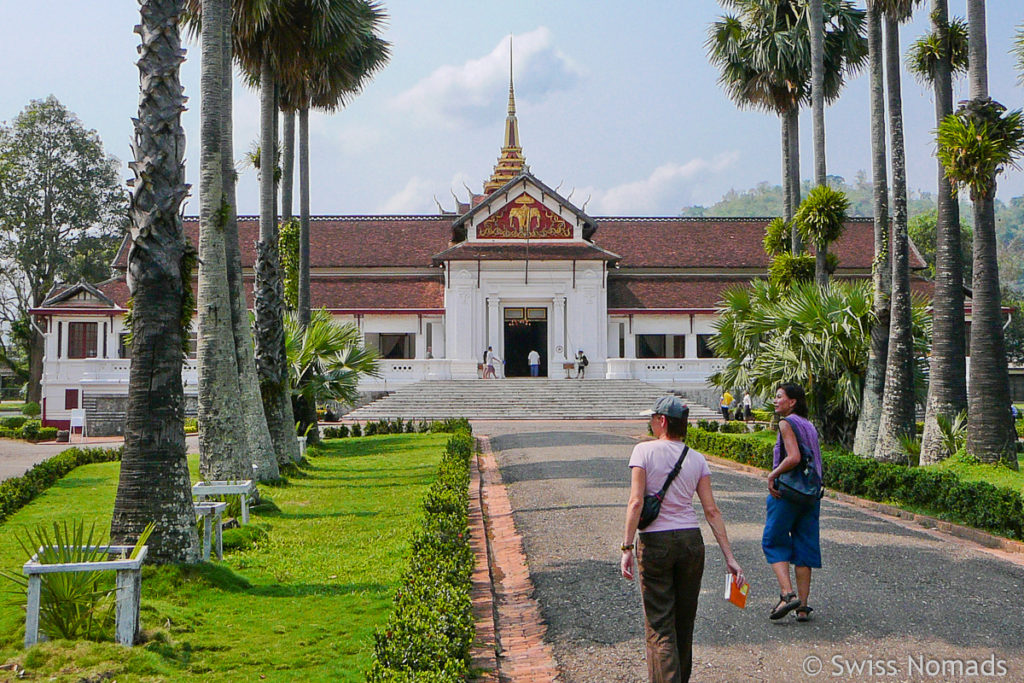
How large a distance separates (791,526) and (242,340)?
8.69 meters

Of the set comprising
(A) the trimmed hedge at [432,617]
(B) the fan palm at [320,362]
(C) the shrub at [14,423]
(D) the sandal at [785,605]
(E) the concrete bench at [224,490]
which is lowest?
(D) the sandal at [785,605]

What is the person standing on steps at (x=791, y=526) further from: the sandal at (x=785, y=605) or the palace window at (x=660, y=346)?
the palace window at (x=660, y=346)

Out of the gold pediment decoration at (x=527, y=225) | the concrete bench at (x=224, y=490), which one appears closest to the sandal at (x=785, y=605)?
the concrete bench at (x=224, y=490)

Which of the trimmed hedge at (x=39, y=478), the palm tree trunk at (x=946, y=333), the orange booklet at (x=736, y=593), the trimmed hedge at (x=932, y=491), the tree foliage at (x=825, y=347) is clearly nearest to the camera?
the orange booklet at (x=736, y=593)

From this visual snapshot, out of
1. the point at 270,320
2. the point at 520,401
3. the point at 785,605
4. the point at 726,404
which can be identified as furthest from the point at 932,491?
the point at 520,401

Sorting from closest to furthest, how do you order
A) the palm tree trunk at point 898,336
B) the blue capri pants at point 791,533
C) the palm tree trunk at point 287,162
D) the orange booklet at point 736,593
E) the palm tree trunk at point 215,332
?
the orange booklet at point 736,593, the blue capri pants at point 791,533, the palm tree trunk at point 215,332, the palm tree trunk at point 898,336, the palm tree trunk at point 287,162

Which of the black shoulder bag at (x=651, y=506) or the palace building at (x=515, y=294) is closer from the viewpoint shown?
the black shoulder bag at (x=651, y=506)

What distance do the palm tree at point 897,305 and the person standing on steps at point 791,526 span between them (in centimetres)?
946

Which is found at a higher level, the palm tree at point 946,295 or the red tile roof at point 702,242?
the red tile roof at point 702,242

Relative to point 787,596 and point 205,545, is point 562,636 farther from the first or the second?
point 205,545

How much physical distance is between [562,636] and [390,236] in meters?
39.9

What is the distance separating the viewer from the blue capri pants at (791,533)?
6363 mm

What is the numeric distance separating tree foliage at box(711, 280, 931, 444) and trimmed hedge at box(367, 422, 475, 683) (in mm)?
10522

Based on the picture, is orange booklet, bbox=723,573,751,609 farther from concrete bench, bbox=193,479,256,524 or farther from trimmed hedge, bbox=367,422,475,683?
concrete bench, bbox=193,479,256,524
